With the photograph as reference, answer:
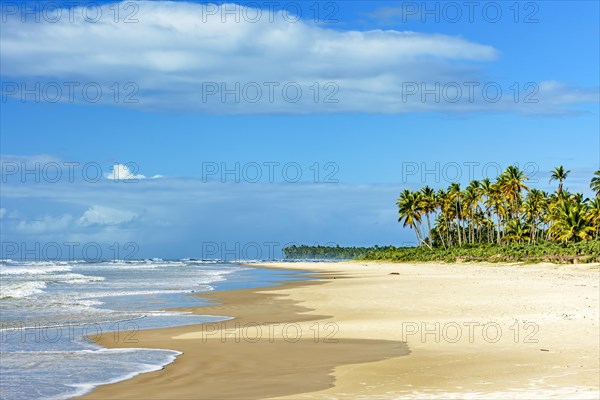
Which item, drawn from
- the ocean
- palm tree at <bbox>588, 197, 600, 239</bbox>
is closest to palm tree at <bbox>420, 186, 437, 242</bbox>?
palm tree at <bbox>588, 197, 600, 239</bbox>

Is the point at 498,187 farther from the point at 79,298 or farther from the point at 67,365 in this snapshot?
the point at 67,365

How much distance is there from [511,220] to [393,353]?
327 ft

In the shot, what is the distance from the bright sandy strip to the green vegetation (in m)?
39.1

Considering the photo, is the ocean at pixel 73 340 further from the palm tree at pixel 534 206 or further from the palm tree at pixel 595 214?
the palm tree at pixel 534 206

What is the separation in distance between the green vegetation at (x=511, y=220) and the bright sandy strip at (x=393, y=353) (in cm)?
3914

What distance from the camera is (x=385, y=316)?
23188 millimetres

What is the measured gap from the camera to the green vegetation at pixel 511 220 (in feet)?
233

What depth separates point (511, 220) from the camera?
109250mm

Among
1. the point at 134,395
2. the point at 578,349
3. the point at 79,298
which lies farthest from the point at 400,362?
the point at 79,298

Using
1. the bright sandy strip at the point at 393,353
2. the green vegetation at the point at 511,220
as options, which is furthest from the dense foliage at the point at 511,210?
the bright sandy strip at the point at 393,353

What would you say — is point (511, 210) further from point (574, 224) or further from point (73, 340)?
point (73, 340)

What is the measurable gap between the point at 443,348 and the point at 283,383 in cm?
509

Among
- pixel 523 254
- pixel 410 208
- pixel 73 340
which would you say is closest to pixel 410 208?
pixel 410 208

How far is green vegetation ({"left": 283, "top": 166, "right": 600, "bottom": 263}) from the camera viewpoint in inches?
2793
